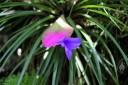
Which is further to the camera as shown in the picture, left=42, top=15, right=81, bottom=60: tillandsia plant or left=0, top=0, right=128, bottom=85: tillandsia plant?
left=0, top=0, right=128, bottom=85: tillandsia plant

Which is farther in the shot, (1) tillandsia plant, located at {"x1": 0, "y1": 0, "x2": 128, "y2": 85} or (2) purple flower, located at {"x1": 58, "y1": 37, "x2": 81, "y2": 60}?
(1) tillandsia plant, located at {"x1": 0, "y1": 0, "x2": 128, "y2": 85}

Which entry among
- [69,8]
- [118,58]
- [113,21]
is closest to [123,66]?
[118,58]

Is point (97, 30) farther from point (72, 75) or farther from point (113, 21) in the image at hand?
point (72, 75)

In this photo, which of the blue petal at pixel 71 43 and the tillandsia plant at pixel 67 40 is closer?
the blue petal at pixel 71 43

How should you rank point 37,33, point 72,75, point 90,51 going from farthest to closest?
point 37,33, point 90,51, point 72,75

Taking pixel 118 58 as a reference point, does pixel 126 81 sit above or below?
below

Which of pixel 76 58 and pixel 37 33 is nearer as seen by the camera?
pixel 76 58

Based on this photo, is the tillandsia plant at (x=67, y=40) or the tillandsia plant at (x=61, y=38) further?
the tillandsia plant at (x=67, y=40)

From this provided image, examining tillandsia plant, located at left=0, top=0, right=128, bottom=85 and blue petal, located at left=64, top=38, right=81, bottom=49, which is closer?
blue petal, located at left=64, top=38, right=81, bottom=49
